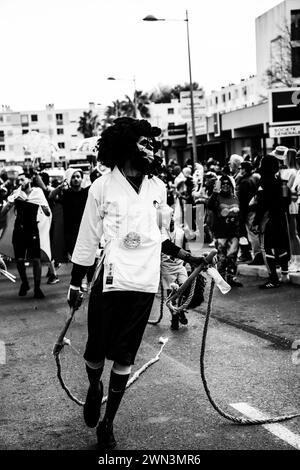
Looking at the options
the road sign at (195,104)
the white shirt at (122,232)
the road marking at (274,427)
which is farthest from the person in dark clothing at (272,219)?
the road sign at (195,104)

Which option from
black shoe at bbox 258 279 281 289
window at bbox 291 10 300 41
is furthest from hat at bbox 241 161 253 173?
window at bbox 291 10 300 41

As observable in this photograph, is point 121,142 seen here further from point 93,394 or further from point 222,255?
point 222,255

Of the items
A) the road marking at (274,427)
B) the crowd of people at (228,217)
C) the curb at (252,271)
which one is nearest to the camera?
the road marking at (274,427)

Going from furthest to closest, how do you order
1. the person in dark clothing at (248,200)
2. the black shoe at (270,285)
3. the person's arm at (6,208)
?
the person in dark clothing at (248,200)
the person's arm at (6,208)
the black shoe at (270,285)

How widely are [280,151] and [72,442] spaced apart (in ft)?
28.7

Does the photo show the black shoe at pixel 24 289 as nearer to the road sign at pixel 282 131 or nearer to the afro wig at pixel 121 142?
→ the road sign at pixel 282 131

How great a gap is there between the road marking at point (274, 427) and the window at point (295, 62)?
4343cm

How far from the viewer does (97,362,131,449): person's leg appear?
4.41m

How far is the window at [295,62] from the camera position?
46.3m

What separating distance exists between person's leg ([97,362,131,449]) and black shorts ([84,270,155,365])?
7 cm

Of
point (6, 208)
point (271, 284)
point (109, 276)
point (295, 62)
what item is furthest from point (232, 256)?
point (295, 62)

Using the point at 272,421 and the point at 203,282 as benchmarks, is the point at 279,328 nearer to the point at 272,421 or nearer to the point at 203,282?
the point at 203,282

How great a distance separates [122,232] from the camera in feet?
14.6

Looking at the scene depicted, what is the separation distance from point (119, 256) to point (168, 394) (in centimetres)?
155
